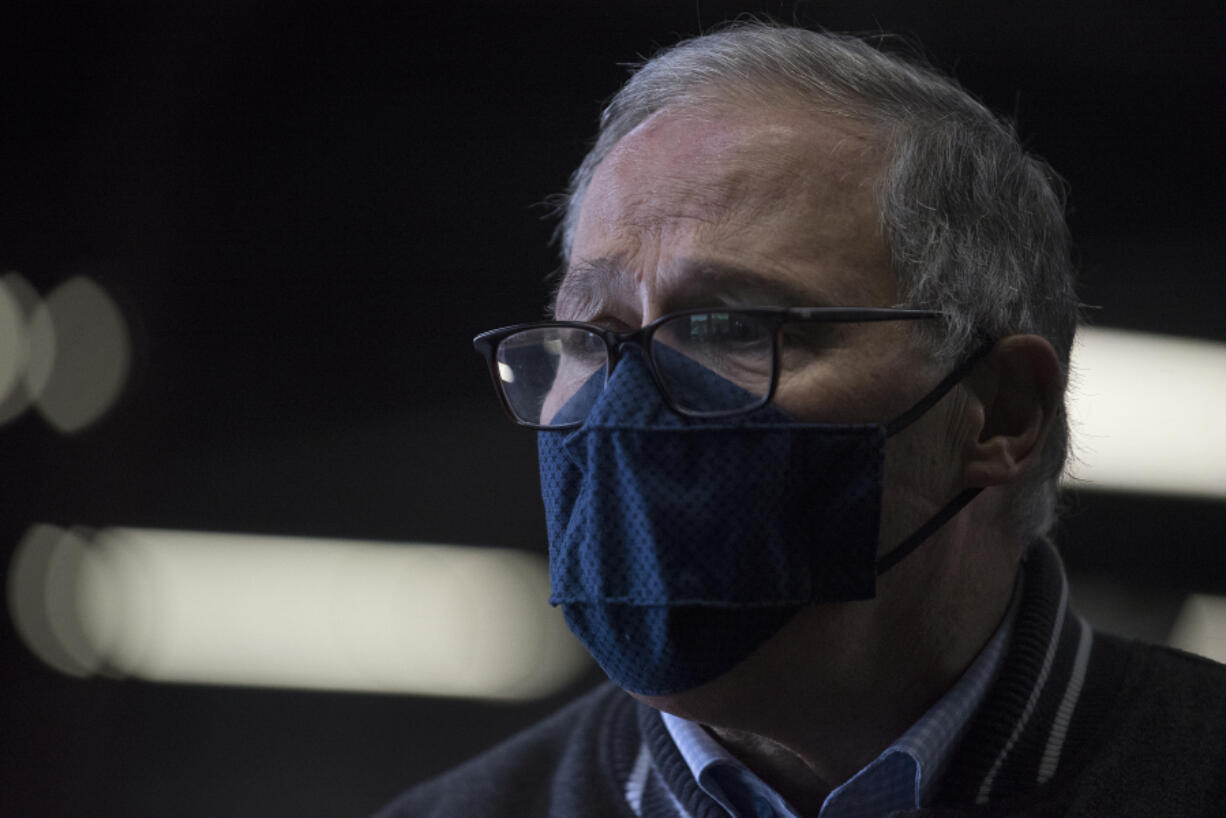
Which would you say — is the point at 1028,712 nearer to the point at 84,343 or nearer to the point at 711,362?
the point at 711,362

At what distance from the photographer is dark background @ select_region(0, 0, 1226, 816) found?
2213 millimetres

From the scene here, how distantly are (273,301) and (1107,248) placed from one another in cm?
200

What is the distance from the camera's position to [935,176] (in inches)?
49.1

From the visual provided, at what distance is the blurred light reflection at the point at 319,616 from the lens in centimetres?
256

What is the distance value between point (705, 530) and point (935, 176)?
21.7 inches

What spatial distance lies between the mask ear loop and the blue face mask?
0.04m

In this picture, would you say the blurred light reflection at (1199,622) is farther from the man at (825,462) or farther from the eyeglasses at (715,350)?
the eyeglasses at (715,350)

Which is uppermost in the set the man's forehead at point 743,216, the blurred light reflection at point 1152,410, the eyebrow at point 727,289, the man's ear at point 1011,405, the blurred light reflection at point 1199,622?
the man's forehead at point 743,216

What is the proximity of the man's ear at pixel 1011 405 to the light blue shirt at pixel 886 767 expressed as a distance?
22cm

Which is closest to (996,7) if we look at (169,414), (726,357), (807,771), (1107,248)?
(1107,248)

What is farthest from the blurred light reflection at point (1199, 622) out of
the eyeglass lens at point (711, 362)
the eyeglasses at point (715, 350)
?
the eyeglass lens at point (711, 362)

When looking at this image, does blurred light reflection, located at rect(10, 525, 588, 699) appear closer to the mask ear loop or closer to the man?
the man

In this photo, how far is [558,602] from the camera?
3.55ft

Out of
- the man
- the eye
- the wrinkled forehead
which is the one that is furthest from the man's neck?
the wrinkled forehead
